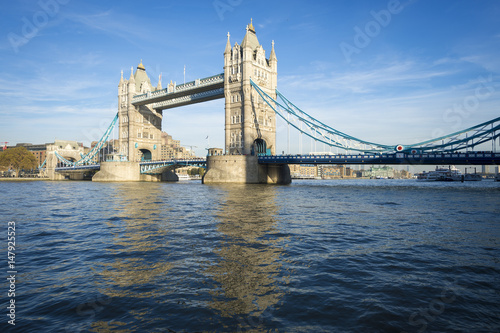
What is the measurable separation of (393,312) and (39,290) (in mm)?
6709

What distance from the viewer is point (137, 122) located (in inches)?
3265

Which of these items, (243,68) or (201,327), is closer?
(201,327)

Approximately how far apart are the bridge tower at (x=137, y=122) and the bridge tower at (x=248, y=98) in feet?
99.5

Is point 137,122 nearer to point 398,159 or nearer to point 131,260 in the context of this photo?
point 398,159

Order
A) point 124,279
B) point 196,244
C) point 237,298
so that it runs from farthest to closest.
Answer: point 196,244, point 124,279, point 237,298

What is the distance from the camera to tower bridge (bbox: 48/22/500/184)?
5078 centimetres

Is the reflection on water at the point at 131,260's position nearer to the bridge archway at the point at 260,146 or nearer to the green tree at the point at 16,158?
the bridge archway at the point at 260,146

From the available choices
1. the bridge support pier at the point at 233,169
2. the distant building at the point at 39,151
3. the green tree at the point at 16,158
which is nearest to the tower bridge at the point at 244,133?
the bridge support pier at the point at 233,169

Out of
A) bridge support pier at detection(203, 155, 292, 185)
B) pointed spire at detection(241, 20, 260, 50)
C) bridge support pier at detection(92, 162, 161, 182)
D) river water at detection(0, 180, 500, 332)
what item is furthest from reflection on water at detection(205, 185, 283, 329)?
bridge support pier at detection(92, 162, 161, 182)

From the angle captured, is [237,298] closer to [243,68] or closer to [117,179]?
[243,68]

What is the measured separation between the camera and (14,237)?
11.0 meters

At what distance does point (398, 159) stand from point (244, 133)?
27.5 m

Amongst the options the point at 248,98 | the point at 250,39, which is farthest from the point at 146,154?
the point at 250,39

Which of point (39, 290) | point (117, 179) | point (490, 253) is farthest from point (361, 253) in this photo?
point (117, 179)
